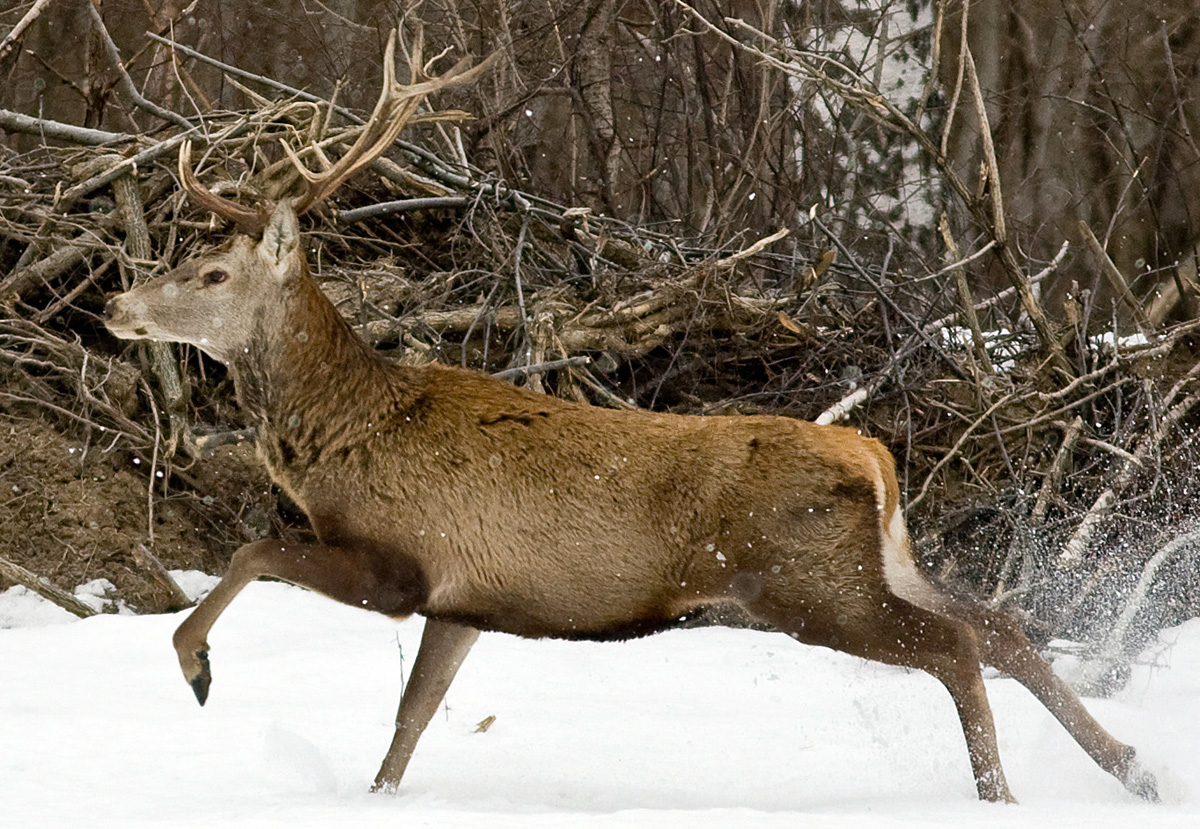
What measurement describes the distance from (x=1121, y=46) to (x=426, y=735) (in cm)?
1324

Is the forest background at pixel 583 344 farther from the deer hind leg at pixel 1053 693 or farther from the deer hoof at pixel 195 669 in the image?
the deer hoof at pixel 195 669

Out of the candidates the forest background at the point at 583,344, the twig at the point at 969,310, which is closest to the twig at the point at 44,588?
the forest background at the point at 583,344

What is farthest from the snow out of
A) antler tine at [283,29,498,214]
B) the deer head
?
antler tine at [283,29,498,214]

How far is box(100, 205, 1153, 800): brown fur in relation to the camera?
14.6 feet

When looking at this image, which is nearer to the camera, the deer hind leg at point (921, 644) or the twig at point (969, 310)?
the deer hind leg at point (921, 644)

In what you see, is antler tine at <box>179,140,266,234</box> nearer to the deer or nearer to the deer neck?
the deer

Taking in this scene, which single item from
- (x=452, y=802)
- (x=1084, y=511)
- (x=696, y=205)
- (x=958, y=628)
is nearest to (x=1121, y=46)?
(x=696, y=205)

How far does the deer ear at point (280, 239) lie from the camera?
15.8 ft

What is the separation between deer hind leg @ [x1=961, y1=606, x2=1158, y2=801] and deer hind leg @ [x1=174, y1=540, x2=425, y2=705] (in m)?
1.99

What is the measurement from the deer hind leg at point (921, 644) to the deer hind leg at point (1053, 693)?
0.31m

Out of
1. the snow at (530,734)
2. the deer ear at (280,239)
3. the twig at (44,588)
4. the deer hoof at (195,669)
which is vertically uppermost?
the deer ear at (280,239)

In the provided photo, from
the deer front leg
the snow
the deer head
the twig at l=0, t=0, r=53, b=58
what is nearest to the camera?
the snow

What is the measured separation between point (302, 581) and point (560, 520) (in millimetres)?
849

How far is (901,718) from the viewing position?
5.70 m
